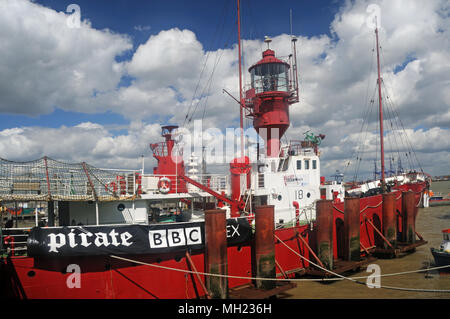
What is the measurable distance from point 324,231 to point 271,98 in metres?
9.78

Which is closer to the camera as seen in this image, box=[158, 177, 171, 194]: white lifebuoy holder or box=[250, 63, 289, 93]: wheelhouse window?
box=[158, 177, 171, 194]: white lifebuoy holder

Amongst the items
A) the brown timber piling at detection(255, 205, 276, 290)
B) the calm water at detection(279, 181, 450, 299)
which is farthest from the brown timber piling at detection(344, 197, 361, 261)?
the brown timber piling at detection(255, 205, 276, 290)

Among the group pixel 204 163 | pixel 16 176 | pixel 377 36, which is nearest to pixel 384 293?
pixel 204 163

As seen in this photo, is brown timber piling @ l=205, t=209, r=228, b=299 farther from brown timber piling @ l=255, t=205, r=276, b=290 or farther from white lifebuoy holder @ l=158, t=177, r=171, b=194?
white lifebuoy holder @ l=158, t=177, r=171, b=194

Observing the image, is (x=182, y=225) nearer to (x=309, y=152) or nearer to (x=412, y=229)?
(x=309, y=152)

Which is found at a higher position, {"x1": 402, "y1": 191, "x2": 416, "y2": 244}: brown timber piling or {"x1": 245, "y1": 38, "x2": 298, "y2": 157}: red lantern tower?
{"x1": 245, "y1": 38, "x2": 298, "y2": 157}: red lantern tower

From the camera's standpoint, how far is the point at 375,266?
1680 cm

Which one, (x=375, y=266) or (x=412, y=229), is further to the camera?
(x=412, y=229)

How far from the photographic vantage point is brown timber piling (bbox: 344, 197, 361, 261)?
1593 centimetres

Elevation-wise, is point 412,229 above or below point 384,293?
above

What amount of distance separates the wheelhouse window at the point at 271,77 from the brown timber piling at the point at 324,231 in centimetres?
979

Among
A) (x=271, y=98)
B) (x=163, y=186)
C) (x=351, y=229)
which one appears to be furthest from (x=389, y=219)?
(x=163, y=186)

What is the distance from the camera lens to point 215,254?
10805mm
